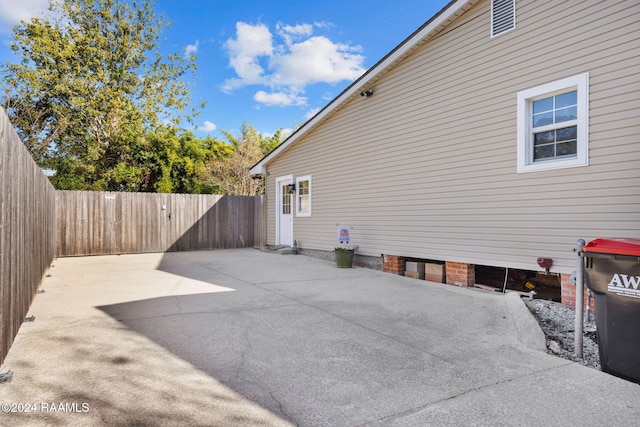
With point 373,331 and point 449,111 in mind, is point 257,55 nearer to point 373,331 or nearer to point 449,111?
point 449,111

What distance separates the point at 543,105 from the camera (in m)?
5.28

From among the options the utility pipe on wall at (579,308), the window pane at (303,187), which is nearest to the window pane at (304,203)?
the window pane at (303,187)

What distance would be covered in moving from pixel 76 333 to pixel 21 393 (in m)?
1.28

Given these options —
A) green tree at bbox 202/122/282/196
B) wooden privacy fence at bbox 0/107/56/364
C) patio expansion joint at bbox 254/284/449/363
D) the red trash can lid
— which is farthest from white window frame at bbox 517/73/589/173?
green tree at bbox 202/122/282/196

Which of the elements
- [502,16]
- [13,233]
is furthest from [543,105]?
[13,233]

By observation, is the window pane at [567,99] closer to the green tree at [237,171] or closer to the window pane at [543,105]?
the window pane at [543,105]

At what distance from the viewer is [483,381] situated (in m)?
2.61

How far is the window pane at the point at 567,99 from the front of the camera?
493 centimetres

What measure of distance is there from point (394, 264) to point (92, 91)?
17.3m

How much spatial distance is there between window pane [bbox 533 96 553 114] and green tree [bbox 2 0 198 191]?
57.6ft

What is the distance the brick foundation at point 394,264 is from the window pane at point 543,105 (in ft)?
11.9

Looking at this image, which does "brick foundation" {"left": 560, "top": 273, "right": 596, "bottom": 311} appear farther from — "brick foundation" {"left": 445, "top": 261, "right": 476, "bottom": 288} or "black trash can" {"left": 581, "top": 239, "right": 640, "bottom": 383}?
"black trash can" {"left": 581, "top": 239, "right": 640, "bottom": 383}

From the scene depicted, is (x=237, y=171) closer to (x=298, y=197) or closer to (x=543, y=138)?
(x=298, y=197)

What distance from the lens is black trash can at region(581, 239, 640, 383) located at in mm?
2617
